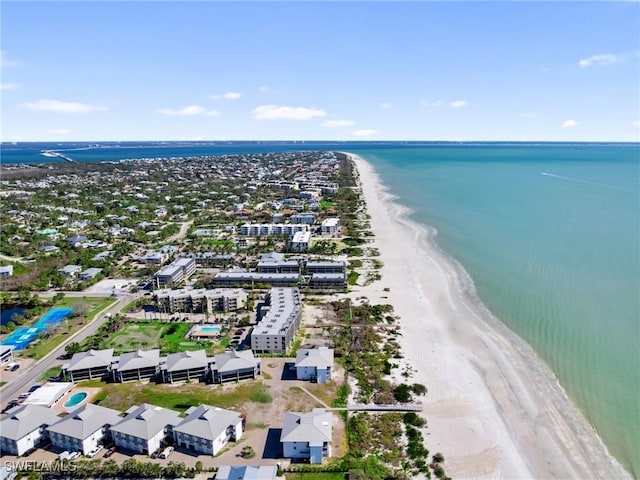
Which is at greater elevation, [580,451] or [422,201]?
[422,201]

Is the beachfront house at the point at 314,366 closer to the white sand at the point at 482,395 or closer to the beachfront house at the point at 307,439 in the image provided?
the white sand at the point at 482,395

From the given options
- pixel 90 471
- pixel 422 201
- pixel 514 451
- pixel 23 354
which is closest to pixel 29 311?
pixel 23 354

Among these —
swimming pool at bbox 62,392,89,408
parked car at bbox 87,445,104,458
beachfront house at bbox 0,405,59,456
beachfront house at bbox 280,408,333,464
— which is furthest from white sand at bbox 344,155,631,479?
beachfront house at bbox 0,405,59,456

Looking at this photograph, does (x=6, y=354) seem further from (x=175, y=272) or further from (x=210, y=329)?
(x=175, y=272)

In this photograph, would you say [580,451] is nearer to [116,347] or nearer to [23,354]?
[116,347]

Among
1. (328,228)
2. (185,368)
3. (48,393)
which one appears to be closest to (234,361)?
(185,368)
